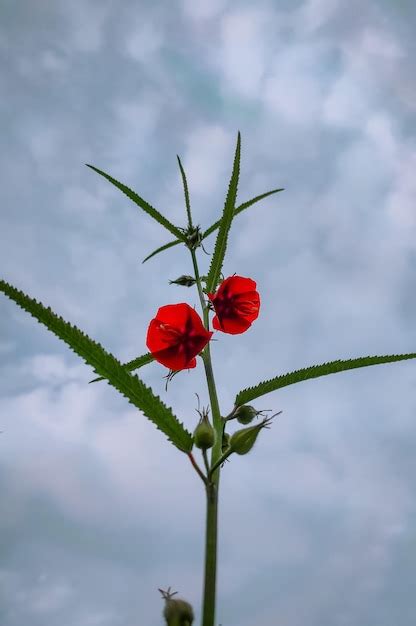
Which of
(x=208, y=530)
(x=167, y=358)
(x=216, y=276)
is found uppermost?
(x=216, y=276)

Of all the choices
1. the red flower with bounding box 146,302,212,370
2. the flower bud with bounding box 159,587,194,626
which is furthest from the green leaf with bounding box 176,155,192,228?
the flower bud with bounding box 159,587,194,626

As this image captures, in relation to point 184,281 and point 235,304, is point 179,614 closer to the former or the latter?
point 235,304

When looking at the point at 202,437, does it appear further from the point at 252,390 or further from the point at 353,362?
the point at 353,362

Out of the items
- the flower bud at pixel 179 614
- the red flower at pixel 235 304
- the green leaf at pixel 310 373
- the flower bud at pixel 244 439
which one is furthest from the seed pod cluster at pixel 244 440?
the red flower at pixel 235 304

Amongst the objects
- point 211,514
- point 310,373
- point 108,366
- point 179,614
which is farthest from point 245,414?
point 179,614

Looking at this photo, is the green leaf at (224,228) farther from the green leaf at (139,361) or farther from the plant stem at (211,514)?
the plant stem at (211,514)

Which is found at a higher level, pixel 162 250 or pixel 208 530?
pixel 162 250

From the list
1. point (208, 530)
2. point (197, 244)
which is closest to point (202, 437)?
point (208, 530)
